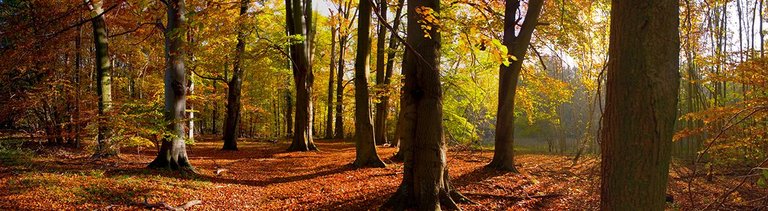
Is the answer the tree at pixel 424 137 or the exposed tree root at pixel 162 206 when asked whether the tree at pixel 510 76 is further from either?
the exposed tree root at pixel 162 206

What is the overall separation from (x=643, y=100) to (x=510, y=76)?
24.6 feet

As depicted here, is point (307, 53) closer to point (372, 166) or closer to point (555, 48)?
point (372, 166)

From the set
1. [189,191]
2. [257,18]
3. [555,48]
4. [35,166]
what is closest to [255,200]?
[189,191]

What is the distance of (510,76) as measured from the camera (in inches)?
375

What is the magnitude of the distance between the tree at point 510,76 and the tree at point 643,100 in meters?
7.29

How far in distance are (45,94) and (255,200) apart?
26.6 ft

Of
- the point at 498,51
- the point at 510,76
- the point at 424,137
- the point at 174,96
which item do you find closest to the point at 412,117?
the point at 424,137

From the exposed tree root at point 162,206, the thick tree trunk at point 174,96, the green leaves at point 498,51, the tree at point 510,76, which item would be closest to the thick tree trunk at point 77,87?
the thick tree trunk at point 174,96

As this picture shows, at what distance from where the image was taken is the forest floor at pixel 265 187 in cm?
636

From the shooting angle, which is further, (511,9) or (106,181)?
(511,9)

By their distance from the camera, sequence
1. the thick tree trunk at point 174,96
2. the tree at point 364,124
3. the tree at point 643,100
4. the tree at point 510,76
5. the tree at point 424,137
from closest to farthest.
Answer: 1. the tree at point 643,100
2. the tree at point 424,137
3. the thick tree trunk at point 174,96
4. the tree at point 510,76
5. the tree at point 364,124

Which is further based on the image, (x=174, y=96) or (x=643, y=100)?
(x=174, y=96)

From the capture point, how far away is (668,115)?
225cm

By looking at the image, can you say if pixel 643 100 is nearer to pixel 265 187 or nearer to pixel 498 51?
pixel 498 51
